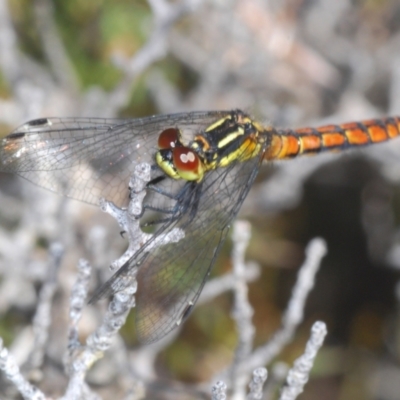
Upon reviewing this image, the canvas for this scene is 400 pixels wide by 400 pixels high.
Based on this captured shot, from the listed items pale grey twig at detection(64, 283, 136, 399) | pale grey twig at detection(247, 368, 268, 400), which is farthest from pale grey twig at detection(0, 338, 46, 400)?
pale grey twig at detection(247, 368, 268, 400)

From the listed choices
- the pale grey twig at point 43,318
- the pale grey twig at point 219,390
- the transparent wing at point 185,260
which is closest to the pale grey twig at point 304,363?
the pale grey twig at point 219,390

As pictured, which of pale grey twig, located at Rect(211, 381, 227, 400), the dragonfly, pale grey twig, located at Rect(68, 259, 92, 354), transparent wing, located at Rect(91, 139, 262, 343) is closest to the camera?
pale grey twig, located at Rect(211, 381, 227, 400)

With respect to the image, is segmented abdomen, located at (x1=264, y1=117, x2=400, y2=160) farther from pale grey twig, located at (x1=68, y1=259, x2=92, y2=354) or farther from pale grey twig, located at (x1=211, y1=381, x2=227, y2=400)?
pale grey twig, located at (x1=211, y1=381, x2=227, y2=400)

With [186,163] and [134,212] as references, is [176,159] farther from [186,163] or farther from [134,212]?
[134,212]

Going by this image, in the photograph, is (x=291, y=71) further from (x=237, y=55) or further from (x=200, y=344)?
(x=200, y=344)

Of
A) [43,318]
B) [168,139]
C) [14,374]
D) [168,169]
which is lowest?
[14,374]

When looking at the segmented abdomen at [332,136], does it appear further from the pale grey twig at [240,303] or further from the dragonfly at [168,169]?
the pale grey twig at [240,303]

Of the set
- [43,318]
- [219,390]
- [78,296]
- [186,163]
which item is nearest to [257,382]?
[219,390]
